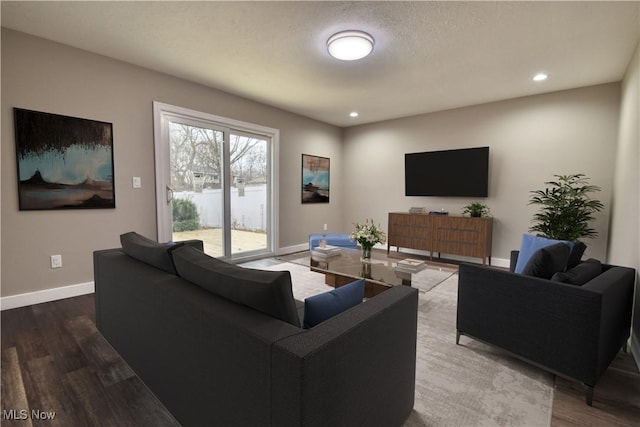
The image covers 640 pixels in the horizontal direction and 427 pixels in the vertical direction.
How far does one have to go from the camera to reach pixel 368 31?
8.70 feet

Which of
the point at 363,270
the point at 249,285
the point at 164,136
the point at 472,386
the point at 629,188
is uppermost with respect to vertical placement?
the point at 164,136

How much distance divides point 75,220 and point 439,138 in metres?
5.40

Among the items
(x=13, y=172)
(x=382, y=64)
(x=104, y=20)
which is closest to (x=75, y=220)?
(x=13, y=172)

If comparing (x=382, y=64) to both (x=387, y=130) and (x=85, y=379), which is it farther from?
(x=85, y=379)

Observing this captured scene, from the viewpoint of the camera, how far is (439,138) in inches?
208

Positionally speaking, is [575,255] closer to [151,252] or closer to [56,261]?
[151,252]

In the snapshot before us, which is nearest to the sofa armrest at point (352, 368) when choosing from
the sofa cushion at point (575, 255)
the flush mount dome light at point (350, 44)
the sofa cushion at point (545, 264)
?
the sofa cushion at point (545, 264)

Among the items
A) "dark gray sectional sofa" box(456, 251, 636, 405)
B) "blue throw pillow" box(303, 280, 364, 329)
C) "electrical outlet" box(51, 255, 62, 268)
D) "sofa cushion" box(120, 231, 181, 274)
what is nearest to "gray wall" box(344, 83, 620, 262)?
"dark gray sectional sofa" box(456, 251, 636, 405)

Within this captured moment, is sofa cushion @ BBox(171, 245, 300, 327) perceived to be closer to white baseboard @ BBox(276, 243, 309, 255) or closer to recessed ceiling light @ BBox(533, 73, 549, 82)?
white baseboard @ BBox(276, 243, 309, 255)

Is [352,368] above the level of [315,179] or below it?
below

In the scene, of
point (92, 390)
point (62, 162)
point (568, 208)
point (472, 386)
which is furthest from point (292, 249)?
point (568, 208)

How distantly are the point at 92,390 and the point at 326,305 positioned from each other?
4.96 ft

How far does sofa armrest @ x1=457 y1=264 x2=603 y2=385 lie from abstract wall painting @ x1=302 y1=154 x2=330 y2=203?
4.01 m

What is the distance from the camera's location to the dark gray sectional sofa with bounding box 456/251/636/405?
1.59 meters
